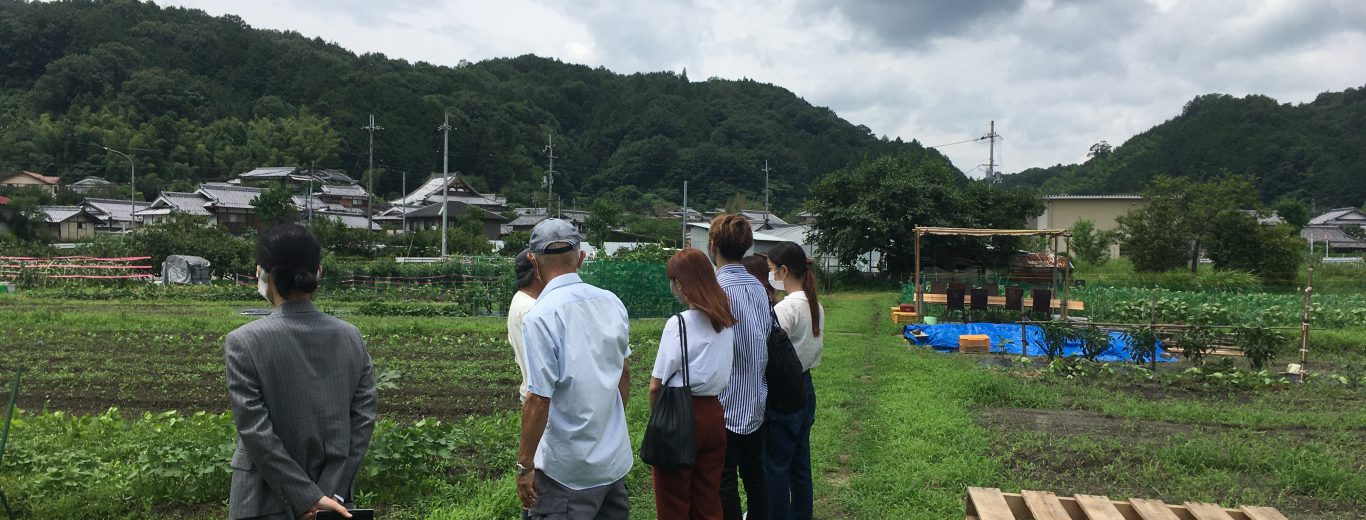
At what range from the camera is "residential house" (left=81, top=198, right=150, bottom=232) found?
42.7 meters

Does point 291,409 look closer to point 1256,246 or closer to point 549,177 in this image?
point 1256,246

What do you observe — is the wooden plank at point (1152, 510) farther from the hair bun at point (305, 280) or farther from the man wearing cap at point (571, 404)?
the hair bun at point (305, 280)

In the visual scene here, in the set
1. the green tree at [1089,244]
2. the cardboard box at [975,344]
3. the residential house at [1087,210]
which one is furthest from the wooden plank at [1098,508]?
the residential house at [1087,210]

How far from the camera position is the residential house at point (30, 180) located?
49.0 meters

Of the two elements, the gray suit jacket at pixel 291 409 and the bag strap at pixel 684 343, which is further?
the bag strap at pixel 684 343

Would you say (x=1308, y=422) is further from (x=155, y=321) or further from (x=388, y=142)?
(x=388, y=142)

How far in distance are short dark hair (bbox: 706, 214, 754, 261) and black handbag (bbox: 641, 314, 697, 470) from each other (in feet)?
2.59

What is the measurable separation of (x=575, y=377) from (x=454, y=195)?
191 ft

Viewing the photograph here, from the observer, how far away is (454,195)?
192 feet

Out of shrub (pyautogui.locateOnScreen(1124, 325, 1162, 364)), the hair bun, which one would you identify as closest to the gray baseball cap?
the hair bun

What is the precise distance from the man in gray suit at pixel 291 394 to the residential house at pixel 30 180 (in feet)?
191

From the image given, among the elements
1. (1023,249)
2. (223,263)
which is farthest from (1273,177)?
(223,263)

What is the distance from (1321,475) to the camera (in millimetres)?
4898

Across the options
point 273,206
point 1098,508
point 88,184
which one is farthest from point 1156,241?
point 88,184
